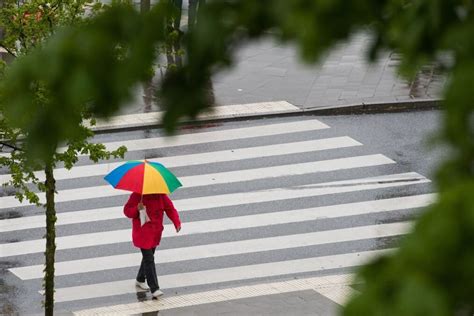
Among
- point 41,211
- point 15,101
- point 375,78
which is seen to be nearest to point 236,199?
point 41,211

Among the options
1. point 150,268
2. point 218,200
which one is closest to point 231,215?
point 218,200

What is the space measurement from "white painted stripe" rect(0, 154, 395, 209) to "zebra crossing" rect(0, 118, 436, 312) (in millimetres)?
15

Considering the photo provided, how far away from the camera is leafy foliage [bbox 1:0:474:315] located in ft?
10.2

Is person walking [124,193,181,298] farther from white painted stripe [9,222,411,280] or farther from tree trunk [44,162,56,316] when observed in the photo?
tree trunk [44,162,56,316]

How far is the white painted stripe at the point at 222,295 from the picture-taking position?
14234 millimetres

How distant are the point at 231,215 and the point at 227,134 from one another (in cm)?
375

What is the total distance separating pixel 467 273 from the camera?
2771mm

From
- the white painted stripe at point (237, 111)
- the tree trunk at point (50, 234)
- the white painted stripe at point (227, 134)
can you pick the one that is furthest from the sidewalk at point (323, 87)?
the tree trunk at point (50, 234)

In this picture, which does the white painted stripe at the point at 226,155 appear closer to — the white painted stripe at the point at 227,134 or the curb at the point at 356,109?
the white painted stripe at the point at 227,134

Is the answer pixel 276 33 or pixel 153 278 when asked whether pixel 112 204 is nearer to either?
pixel 153 278

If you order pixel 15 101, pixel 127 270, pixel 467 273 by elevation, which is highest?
pixel 15 101

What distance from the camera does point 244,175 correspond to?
61.9 feet

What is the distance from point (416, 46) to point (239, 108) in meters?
18.7

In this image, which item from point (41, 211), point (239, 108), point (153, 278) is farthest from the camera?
point (239, 108)
